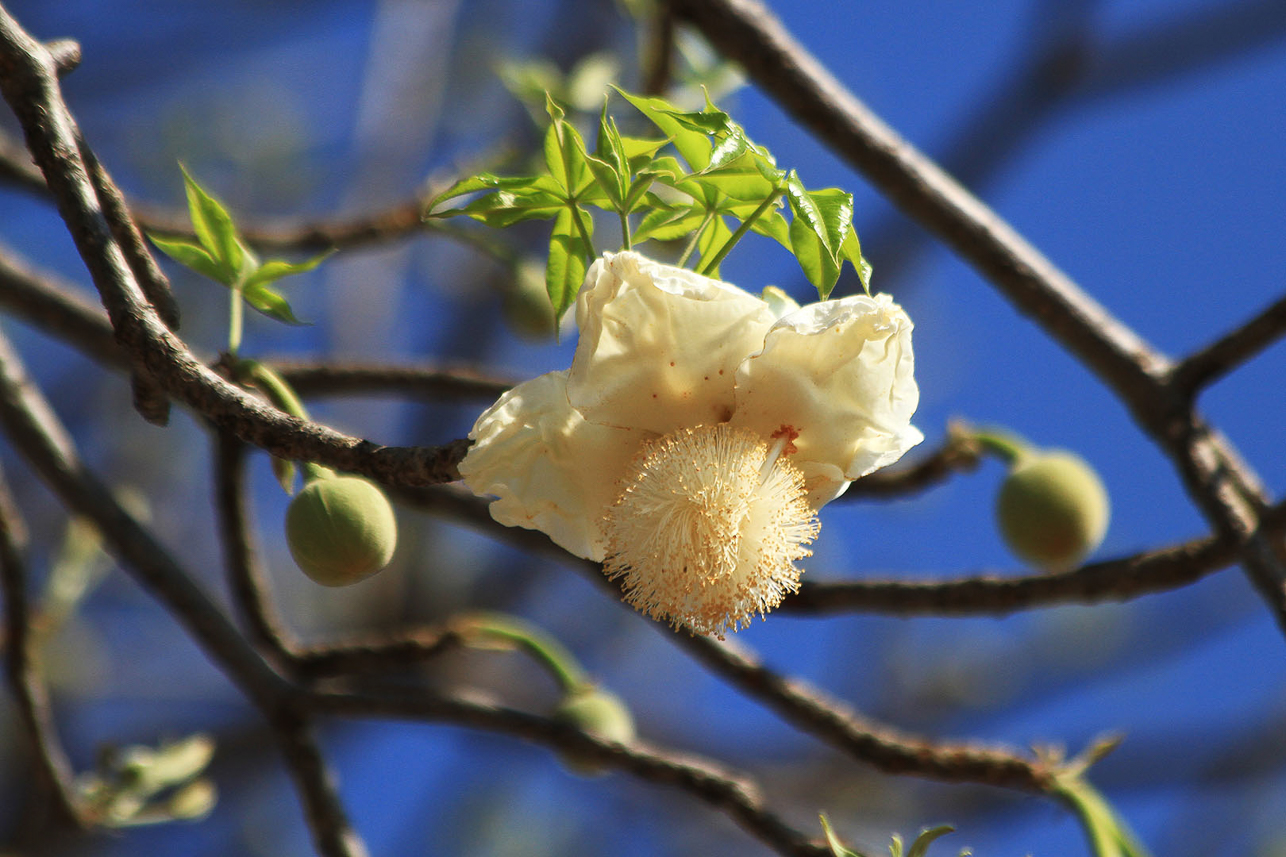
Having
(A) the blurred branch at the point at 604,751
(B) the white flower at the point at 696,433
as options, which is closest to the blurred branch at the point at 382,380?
(A) the blurred branch at the point at 604,751

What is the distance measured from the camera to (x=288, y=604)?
20.7 ft

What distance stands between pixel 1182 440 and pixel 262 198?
5.72 metres

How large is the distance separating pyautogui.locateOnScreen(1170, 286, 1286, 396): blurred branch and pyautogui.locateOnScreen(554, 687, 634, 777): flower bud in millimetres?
1124

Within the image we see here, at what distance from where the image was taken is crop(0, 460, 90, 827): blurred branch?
208 centimetres

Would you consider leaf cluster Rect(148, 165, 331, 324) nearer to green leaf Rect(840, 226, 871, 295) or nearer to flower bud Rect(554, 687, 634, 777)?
green leaf Rect(840, 226, 871, 295)

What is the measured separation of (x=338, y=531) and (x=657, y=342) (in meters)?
0.41

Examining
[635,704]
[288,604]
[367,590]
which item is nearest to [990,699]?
[635,704]

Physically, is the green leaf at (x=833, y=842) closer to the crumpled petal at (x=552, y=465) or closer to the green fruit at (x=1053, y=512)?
the crumpled petal at (x=552, y=465)

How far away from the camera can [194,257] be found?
1276 mm

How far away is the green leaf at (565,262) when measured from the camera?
1.25m

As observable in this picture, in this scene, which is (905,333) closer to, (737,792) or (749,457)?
(749,457)

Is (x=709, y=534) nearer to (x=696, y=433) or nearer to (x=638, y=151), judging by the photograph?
(x=696, y=433)

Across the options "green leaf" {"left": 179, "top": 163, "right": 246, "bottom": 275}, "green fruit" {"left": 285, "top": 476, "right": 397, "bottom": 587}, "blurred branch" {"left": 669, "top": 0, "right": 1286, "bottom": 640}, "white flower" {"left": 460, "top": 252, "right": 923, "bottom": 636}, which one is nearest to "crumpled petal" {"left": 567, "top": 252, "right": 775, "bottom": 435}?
"white flower" {"left": 460, "top": 252, "right": 923, "bottom": 636}

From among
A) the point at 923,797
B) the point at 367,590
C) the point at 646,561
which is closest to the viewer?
the point at 646,561
